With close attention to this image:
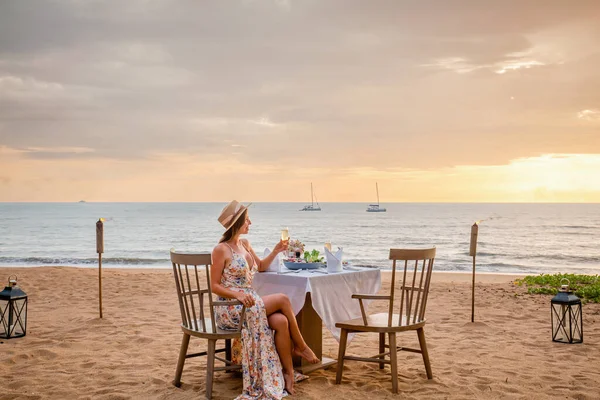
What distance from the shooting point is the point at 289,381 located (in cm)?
408

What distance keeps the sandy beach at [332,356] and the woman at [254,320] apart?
29 cm

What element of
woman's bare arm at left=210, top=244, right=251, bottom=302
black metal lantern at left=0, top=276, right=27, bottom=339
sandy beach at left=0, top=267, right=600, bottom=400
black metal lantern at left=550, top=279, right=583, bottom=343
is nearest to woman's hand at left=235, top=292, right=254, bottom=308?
woman's bare arm at left=210, top=244, right=251, bottom=302

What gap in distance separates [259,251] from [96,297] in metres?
17.5

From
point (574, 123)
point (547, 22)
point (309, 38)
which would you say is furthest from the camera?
point (574, 123)

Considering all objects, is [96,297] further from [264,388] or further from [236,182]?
[236,182]

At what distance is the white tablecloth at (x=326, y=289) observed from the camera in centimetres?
431

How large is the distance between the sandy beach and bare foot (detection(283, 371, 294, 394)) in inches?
4.2

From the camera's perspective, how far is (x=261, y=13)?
13391 millimetres

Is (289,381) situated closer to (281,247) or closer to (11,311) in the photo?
(281,247)

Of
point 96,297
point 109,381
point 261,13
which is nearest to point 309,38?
point 261,13

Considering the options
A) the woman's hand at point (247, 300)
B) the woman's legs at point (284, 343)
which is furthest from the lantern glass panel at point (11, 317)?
the woman's legs at point (284, 343)

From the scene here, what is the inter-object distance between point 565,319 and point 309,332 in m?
2.98

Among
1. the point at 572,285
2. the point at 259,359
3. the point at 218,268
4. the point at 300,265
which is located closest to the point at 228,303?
the point at 218,268

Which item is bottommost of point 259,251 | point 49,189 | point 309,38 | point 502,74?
point 259,251
